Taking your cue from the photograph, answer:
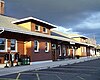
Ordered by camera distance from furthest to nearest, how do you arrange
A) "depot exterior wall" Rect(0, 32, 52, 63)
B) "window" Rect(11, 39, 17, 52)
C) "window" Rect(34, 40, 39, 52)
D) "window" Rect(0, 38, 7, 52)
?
"window" Rect(34, 40, 39, 52), "window" Rect(11, 39, 17, 52), "depot exterior wall" Rect(0, 32, 52, 63), "window" Rect(0, 38, 7, 52)

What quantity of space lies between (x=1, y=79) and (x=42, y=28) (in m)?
19.8

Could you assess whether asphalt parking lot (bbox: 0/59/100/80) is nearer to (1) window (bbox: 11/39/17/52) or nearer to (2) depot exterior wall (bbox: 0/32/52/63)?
(2) depot exterior wall (bbox: 0/32/52/63)

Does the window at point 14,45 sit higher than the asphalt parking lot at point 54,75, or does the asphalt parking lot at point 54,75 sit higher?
the window at point 14,45

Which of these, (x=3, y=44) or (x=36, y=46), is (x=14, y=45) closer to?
(x=3, y=44)

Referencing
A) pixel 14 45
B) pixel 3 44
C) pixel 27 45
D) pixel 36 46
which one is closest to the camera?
pixel 3 44

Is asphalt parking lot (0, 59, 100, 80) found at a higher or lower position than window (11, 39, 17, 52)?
lower

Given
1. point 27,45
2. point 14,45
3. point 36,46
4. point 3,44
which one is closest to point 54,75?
point 3,44

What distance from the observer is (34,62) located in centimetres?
2978

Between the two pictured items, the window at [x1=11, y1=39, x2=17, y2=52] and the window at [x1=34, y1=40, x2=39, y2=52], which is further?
the window at [x1=34, y1=40, x2=39, y2=52]

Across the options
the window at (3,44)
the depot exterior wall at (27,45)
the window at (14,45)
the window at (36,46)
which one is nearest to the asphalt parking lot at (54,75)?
the window at (3,44)

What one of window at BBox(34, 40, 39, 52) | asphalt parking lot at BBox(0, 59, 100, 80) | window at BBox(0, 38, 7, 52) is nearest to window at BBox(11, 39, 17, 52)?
window at BBox(0, 38, 7, 52)

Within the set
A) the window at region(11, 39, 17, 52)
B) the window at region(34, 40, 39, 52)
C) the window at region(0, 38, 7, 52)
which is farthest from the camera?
the window at region(34, 40, 39, 52)

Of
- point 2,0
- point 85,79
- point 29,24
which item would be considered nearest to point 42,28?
point 29,24

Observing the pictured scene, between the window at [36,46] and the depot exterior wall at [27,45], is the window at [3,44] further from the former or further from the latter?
the window at [36,46]
